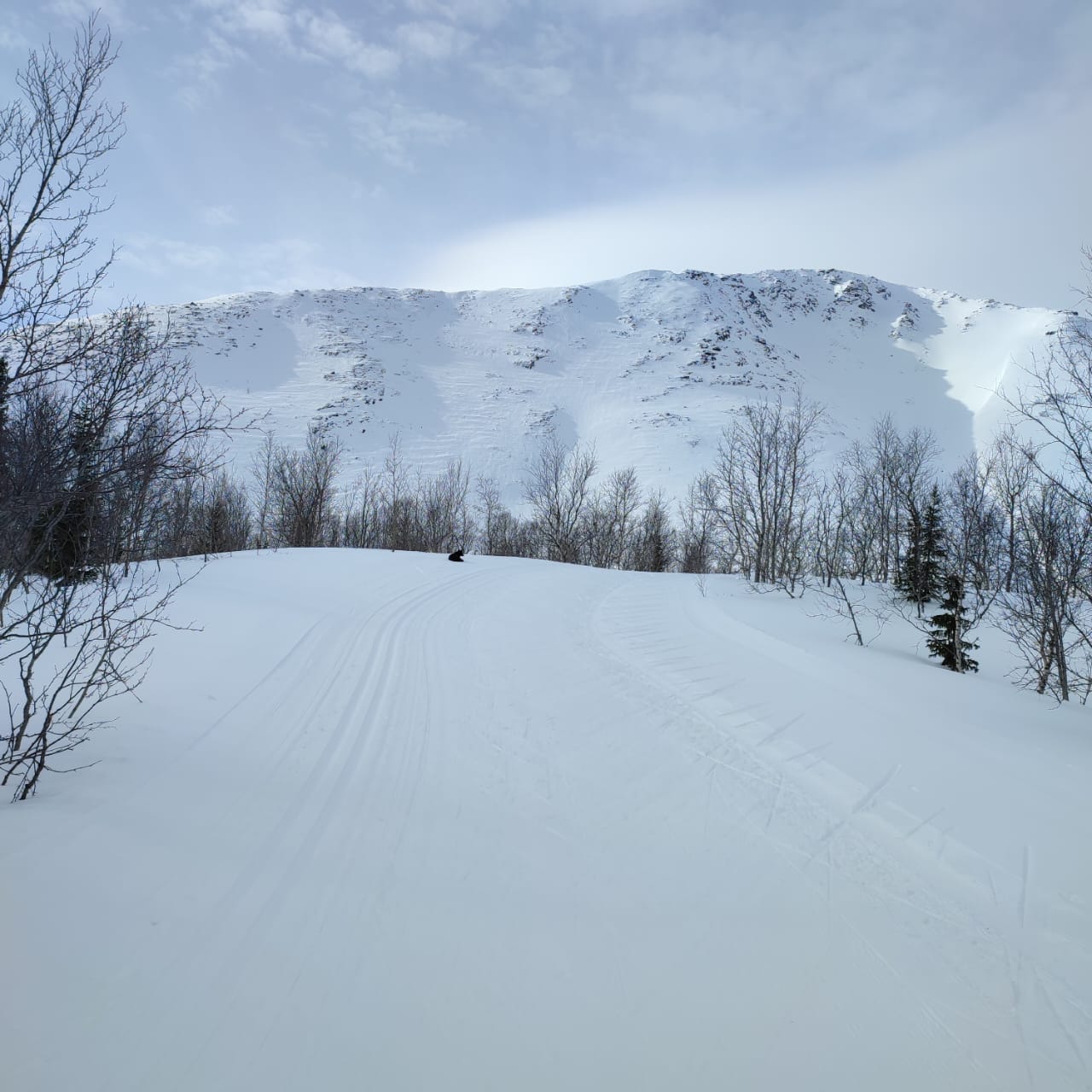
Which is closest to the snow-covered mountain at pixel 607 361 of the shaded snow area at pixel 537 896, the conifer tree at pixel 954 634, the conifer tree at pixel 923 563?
the conifer tree at pixel 923 563

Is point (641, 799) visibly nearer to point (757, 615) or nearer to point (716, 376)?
point (757, 615)

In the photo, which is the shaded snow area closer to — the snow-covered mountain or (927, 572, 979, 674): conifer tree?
(927, 572, 979, 674): conifer tree

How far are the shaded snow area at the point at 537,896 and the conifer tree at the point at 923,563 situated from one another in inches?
598

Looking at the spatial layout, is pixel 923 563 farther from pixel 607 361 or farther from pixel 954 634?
pixel 607 361

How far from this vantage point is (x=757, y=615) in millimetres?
13469

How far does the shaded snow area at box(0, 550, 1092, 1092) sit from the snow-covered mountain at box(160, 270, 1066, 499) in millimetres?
52761

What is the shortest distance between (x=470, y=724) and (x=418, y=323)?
131184 millimetres

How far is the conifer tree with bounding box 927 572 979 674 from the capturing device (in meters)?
11.1

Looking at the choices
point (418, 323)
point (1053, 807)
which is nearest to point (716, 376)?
point (418, 323)

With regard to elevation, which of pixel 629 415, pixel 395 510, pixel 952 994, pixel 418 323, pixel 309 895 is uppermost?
pixel 418 323

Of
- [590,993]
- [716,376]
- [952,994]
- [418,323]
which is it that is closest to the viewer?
[590,993]

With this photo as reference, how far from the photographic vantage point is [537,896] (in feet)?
10.5

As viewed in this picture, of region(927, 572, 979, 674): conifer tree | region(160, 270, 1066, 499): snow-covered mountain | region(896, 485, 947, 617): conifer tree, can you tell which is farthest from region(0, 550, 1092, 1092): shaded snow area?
region(160, 270, 1066, 499): snow-covered mountain

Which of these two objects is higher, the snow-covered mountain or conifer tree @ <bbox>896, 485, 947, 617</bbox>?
the snow-covered mountain
